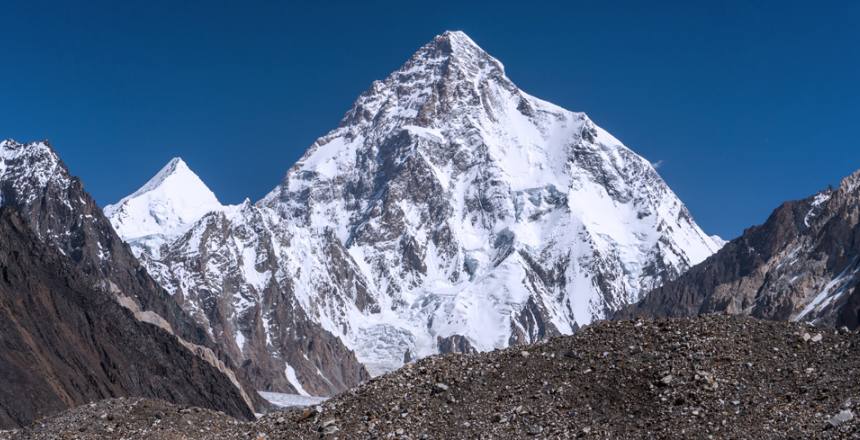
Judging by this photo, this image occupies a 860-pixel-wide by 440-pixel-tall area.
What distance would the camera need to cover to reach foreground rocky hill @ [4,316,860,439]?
26469 mm

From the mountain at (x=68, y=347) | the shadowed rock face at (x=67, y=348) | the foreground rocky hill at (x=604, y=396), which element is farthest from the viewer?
the mountain at (x=68, y=347)

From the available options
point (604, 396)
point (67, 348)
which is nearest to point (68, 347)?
point (67, 348)

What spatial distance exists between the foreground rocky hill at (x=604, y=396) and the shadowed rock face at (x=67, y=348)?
66007mm

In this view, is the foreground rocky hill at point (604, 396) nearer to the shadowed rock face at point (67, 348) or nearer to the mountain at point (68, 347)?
the shadowed rock face at point (67, 348)

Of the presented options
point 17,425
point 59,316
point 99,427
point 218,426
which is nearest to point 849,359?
point 218,426

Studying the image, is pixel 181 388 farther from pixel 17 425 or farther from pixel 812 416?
pixel 812 416

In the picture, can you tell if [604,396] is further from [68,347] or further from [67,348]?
[68,347]

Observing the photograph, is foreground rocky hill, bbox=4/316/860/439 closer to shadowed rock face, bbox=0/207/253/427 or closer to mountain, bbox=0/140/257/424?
shadowed rock face, bbox=0/207/253/427

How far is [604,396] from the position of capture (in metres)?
28.2

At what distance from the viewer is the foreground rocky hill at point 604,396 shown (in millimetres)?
26469

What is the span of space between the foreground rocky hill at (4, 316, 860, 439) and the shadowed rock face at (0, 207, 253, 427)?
66007mm

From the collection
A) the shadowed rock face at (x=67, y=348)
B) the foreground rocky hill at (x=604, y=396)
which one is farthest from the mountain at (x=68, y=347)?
the foreground rocky hill at (x=604, y=396)

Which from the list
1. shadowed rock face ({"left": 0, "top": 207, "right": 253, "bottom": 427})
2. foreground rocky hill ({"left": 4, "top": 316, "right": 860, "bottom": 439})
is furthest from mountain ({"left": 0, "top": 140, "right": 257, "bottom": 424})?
foreground rocky hill ({"left": 4, "top": 316, "right": 860, "bottom": 439})

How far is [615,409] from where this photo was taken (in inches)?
1087
